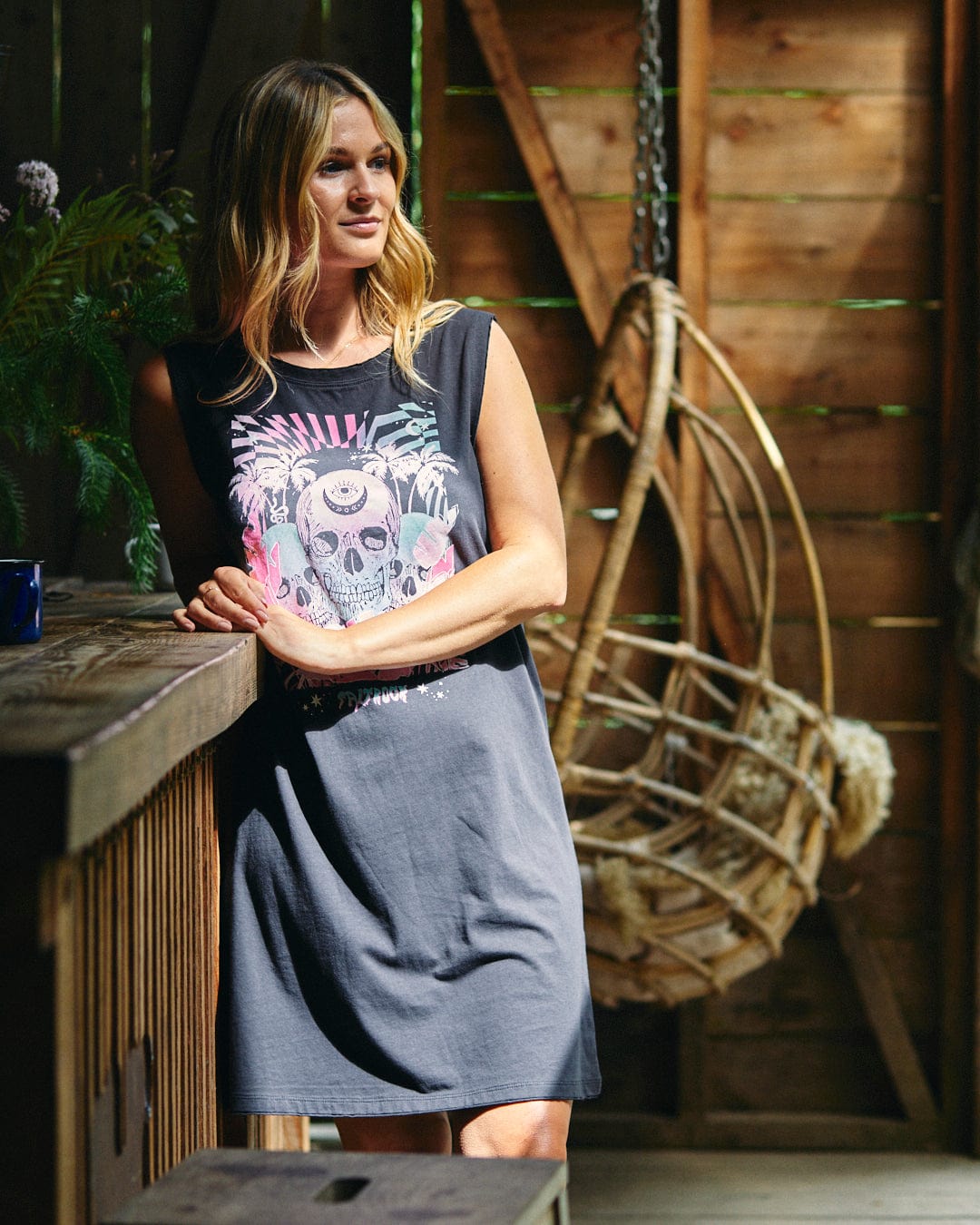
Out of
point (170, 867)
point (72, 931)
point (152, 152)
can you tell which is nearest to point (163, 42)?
Result: point (152, 152)

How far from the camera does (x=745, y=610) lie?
3273 millimetres

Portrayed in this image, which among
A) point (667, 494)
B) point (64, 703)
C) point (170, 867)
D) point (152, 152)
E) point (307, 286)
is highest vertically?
point (152, 152)

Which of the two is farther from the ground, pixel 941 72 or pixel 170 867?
pixel 941 72

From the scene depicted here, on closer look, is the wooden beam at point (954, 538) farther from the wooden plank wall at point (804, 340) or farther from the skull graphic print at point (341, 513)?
the skull graphic print at point (341, 513)

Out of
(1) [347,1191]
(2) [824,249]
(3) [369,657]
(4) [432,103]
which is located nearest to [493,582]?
(3) [369,657]

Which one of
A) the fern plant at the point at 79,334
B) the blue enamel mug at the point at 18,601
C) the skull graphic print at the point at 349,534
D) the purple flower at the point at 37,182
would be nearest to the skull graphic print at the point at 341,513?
the skull graphic print at the point at 349,534

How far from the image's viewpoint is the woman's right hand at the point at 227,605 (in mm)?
1461

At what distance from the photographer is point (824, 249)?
128 inches

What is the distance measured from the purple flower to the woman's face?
2.15ft

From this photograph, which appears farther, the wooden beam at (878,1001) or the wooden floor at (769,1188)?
the wooden beam at (878,1001)

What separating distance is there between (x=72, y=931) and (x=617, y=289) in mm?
2525

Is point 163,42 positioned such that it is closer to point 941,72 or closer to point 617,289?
point 617,289

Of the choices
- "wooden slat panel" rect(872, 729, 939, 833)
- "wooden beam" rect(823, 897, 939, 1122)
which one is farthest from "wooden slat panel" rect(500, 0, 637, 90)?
"wooden beam" rect(823, 897, 939, 1122)

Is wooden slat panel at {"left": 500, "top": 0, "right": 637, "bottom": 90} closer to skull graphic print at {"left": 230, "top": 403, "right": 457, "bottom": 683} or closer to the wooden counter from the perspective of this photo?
skull graphic print at {"left": 230, "top": 403, "right": 457, "bottom": 683}
